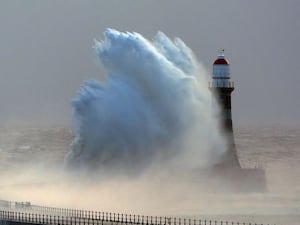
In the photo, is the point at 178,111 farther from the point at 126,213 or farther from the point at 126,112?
the point at 126,213

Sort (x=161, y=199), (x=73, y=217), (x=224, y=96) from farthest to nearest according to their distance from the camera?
1. (x=224, y=96)
2. (x=161, y=199)
3. (x=73, y=217)

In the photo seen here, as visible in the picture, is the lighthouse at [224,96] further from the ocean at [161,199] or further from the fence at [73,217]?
the fence at [73,217]

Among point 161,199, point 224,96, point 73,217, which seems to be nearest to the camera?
point 73,217

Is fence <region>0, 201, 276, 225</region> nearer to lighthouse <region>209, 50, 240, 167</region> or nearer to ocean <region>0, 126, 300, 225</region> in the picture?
ocean <region>0, 126, 300, 225</region>

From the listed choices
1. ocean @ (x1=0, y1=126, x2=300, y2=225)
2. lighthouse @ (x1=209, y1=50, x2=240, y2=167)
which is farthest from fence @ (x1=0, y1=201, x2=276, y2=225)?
lighthouse @ (x1=209, y1=50, x2=240, y2=167)

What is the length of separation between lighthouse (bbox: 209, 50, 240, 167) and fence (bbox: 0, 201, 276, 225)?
46.8ft

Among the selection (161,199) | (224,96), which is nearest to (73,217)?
(161,199)

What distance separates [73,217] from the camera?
151ft

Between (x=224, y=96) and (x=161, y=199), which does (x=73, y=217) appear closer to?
(x=161, y=199)

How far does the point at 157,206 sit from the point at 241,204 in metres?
4.79

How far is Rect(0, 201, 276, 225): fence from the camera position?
44969 mm

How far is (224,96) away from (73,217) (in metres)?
17.7

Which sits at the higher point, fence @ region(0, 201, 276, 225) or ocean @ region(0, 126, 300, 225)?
ocean @ region(0, 126, 300, 225)

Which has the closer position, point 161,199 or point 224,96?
point 161,199
